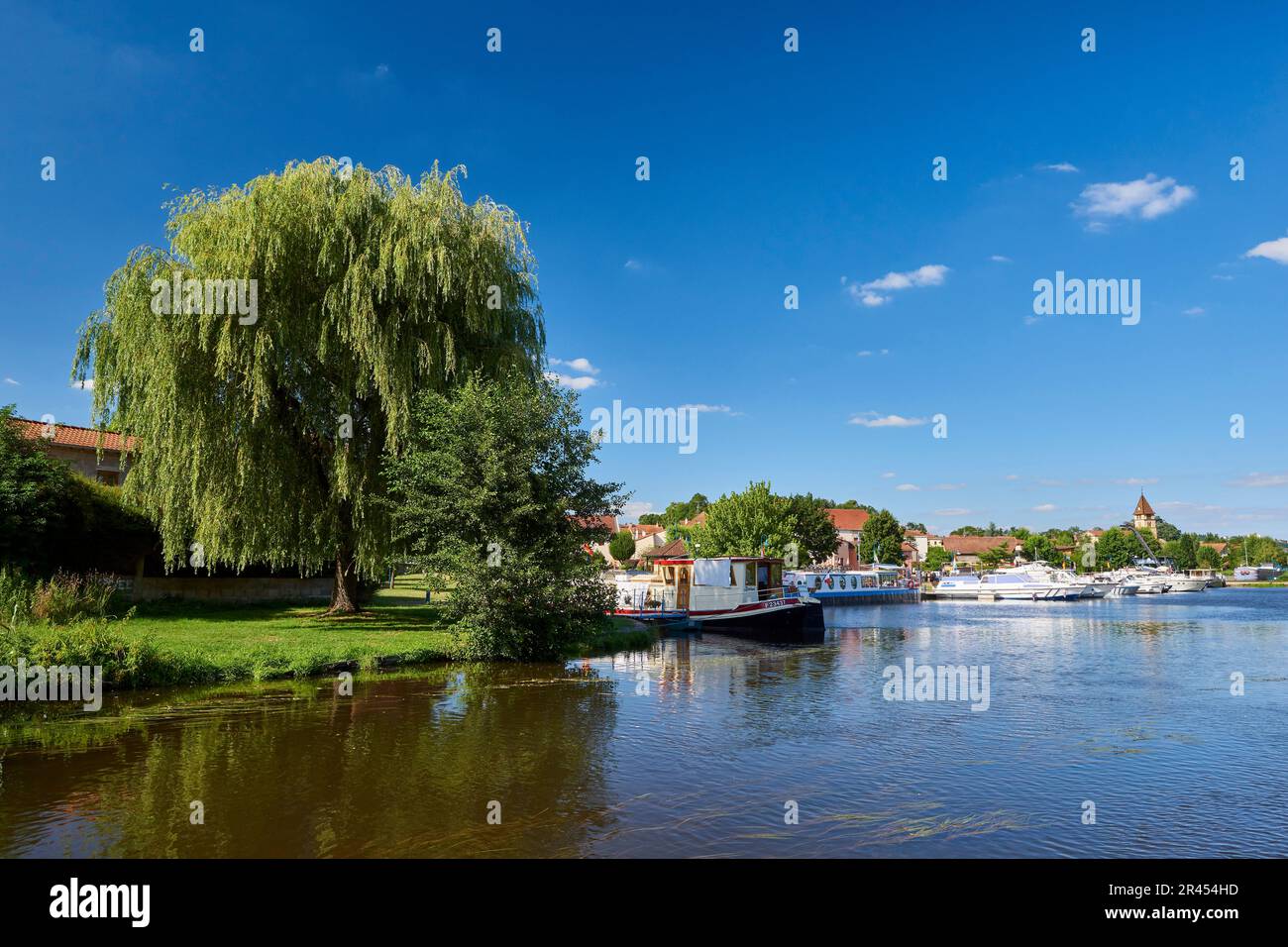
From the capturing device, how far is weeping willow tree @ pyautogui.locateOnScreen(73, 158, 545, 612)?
20.7 m

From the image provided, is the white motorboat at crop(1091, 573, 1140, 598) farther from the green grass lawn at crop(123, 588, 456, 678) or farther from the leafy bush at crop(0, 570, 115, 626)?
the leafy bush at crop(0, 570, 115, 626)

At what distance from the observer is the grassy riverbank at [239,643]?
1445cm

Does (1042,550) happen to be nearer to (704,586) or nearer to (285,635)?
(704,586)

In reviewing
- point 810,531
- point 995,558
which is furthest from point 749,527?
point 995,558

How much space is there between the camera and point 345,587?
2509 cm

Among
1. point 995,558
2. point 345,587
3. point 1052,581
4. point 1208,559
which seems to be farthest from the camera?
point 1208,559

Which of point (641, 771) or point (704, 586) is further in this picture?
point (704, 586)

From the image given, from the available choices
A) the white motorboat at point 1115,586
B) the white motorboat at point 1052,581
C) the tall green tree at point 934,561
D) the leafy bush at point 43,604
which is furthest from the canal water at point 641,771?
the tall green tree at point 934,561

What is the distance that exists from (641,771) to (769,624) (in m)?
24.1

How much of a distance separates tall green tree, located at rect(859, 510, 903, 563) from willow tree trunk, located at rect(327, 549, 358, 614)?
290 feet

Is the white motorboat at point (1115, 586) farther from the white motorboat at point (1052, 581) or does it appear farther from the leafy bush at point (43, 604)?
the leafy bush at point (43, 604)

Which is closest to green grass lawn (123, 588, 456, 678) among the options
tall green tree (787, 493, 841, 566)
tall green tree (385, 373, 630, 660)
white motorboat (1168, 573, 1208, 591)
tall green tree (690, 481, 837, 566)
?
tall green tree (385, 373, 630, 660)

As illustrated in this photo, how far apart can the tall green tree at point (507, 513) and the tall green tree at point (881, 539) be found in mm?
89561

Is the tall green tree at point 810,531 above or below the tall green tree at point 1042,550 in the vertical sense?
above
